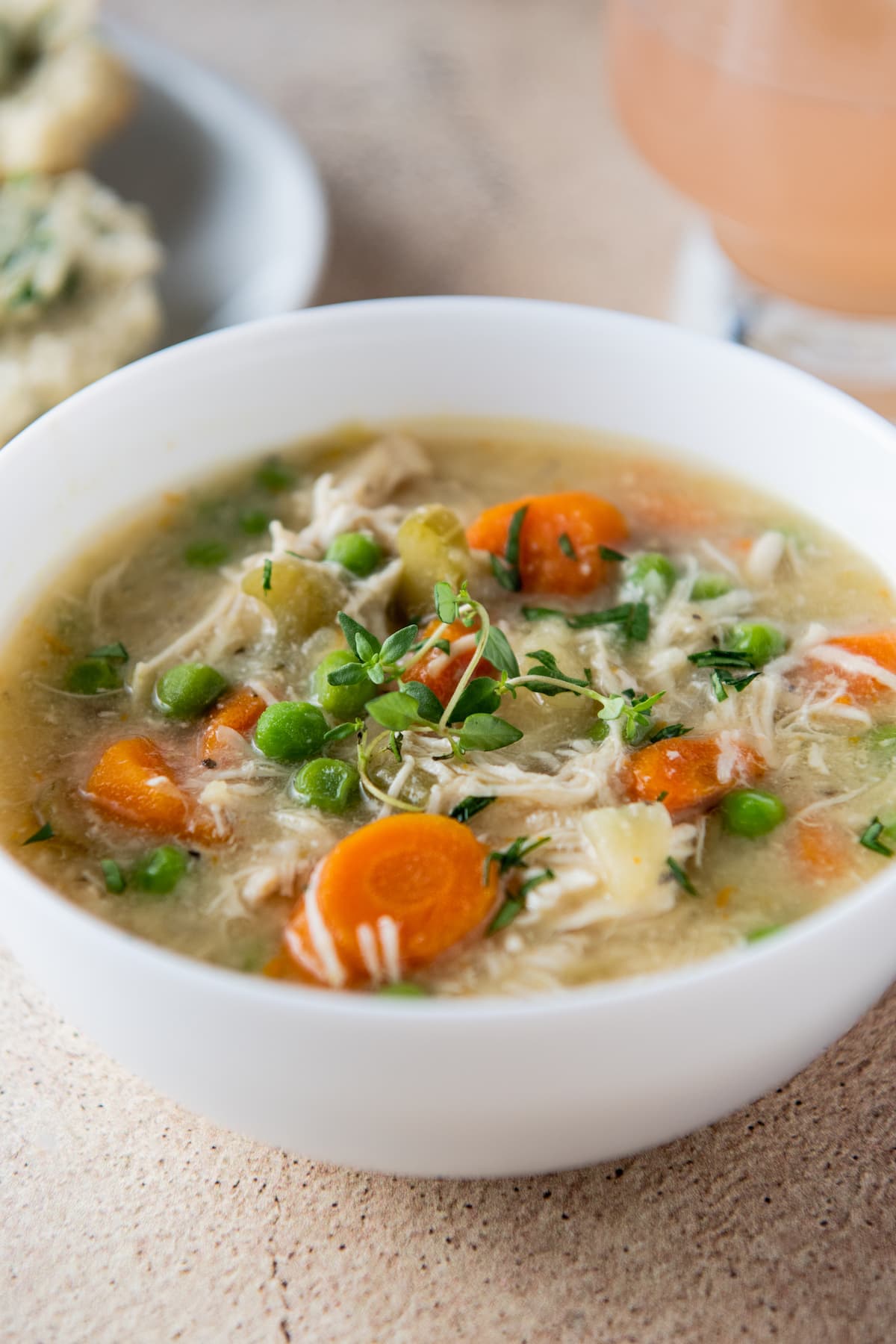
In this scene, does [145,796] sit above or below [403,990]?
below

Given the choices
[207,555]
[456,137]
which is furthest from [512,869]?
[456,137]

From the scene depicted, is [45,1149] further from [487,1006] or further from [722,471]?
[722,471]

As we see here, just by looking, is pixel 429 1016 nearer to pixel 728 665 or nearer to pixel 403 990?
pixel 403 990

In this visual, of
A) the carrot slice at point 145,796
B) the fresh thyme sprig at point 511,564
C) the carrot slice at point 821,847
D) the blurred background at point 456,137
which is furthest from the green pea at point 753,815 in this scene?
the blurred background at point 456,137

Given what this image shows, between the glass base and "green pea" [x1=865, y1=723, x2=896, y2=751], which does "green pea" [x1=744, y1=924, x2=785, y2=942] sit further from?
the glass base

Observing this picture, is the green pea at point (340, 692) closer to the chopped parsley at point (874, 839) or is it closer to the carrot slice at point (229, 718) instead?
the carrot slice at point (229, 718)

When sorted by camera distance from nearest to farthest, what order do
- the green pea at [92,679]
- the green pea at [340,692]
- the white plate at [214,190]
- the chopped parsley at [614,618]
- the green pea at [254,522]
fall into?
the green pea at [340,692], the green pea at [92,679], the chopped parsley at [614,618], the green pea at [254,522], the white plate at [214,190]
